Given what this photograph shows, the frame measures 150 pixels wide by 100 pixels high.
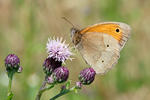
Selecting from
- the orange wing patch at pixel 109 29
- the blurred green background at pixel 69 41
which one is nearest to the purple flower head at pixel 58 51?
the orange wing patch at pixel 109 29

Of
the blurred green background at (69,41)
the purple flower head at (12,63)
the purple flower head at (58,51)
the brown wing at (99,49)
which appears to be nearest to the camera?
the purple flower head at (12,63)

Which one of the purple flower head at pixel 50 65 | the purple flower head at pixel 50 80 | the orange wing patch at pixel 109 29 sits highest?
the orange wing patch at pixel 109 29

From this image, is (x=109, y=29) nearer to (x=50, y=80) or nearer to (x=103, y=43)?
(x=103, y=43)

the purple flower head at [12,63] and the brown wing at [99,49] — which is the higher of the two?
the brown wing at [99,49]

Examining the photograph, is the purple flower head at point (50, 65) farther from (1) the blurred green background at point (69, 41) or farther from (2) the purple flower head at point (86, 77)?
(1) the blurred green background at point (69, 41)

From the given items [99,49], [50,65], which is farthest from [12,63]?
[99,49]

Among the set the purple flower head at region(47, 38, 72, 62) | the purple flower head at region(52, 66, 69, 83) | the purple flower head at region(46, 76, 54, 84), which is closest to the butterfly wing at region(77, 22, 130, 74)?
the purple flower head at region(47, 38, 72, 62)

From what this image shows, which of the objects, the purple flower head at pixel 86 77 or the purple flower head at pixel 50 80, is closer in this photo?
the purple flower head at pixel 50 80
